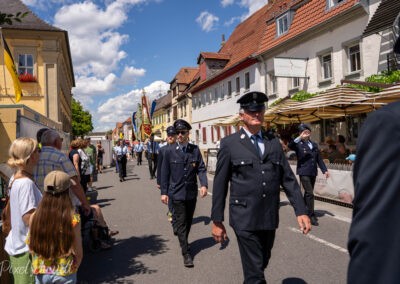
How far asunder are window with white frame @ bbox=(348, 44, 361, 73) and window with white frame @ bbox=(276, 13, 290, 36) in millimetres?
5832

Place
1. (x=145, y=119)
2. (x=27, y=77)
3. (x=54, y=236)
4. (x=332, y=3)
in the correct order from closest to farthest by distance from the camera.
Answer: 1. (x=54, y=236)
2. (x=332, y=3)
3. (x=27, y=77)
4. (x=145, y=119)

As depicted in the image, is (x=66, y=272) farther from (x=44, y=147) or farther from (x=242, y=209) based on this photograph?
(x=44, y=147)

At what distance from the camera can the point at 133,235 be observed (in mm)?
7273

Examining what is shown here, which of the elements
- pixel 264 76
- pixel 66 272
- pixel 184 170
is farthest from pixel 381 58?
pixel 66 272

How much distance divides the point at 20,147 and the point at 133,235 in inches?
171

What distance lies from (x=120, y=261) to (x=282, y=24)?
19.5 m

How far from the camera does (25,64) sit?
2711 cm

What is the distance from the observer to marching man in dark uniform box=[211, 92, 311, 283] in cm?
345

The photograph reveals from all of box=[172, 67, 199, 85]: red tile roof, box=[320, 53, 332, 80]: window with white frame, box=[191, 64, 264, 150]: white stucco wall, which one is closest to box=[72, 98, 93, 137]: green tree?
box=[172, 67, 199, 85]: red tile roof

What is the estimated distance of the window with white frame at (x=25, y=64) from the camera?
1062 inches

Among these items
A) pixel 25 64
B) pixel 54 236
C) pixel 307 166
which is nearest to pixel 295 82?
pixel 307 166

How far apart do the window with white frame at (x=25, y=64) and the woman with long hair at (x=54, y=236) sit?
27.1m

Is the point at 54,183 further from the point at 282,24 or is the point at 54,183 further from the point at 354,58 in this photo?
the point at 282,24

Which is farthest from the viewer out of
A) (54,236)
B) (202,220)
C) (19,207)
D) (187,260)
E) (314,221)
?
(202,220)
